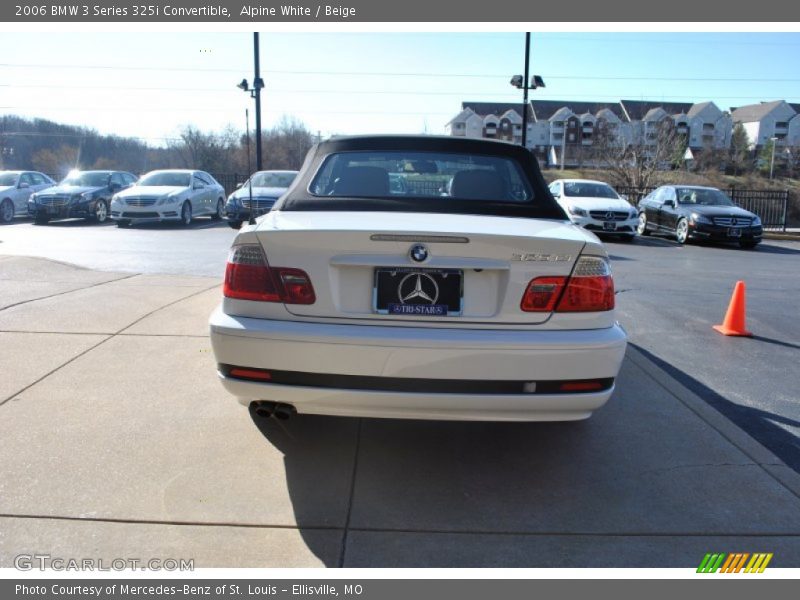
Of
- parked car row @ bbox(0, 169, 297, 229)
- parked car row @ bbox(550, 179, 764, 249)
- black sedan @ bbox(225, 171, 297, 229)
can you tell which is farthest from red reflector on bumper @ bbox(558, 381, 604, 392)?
parked car row @ bbox(550, 179, 764, 249)

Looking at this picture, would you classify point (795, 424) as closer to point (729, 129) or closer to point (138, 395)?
point (138, 395)

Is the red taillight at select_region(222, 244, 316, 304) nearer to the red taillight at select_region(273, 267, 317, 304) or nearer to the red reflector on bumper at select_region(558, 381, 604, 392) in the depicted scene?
the red taillight at select_region(273, 267, 317, 304)

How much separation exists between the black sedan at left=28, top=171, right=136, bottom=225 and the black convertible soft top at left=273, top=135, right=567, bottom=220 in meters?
17.0

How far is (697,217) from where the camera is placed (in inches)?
656

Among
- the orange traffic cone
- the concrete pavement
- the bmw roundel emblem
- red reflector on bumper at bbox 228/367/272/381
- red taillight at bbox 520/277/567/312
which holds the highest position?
the bmw roundel emblem

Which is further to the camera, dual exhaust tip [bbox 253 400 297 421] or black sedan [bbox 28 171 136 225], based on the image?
black sedan [bbox 28 171 136 225]

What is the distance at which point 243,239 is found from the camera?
3.16 metres

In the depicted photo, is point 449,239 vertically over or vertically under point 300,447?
over

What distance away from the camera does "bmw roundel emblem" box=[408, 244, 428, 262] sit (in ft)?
9.72

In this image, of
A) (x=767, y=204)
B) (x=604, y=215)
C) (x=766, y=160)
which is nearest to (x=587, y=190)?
(x=604, y=215)

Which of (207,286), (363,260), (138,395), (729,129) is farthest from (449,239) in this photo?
(729,129)

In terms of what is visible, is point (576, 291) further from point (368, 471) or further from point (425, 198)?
point (368, 471)

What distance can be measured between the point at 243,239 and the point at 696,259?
504 inches
